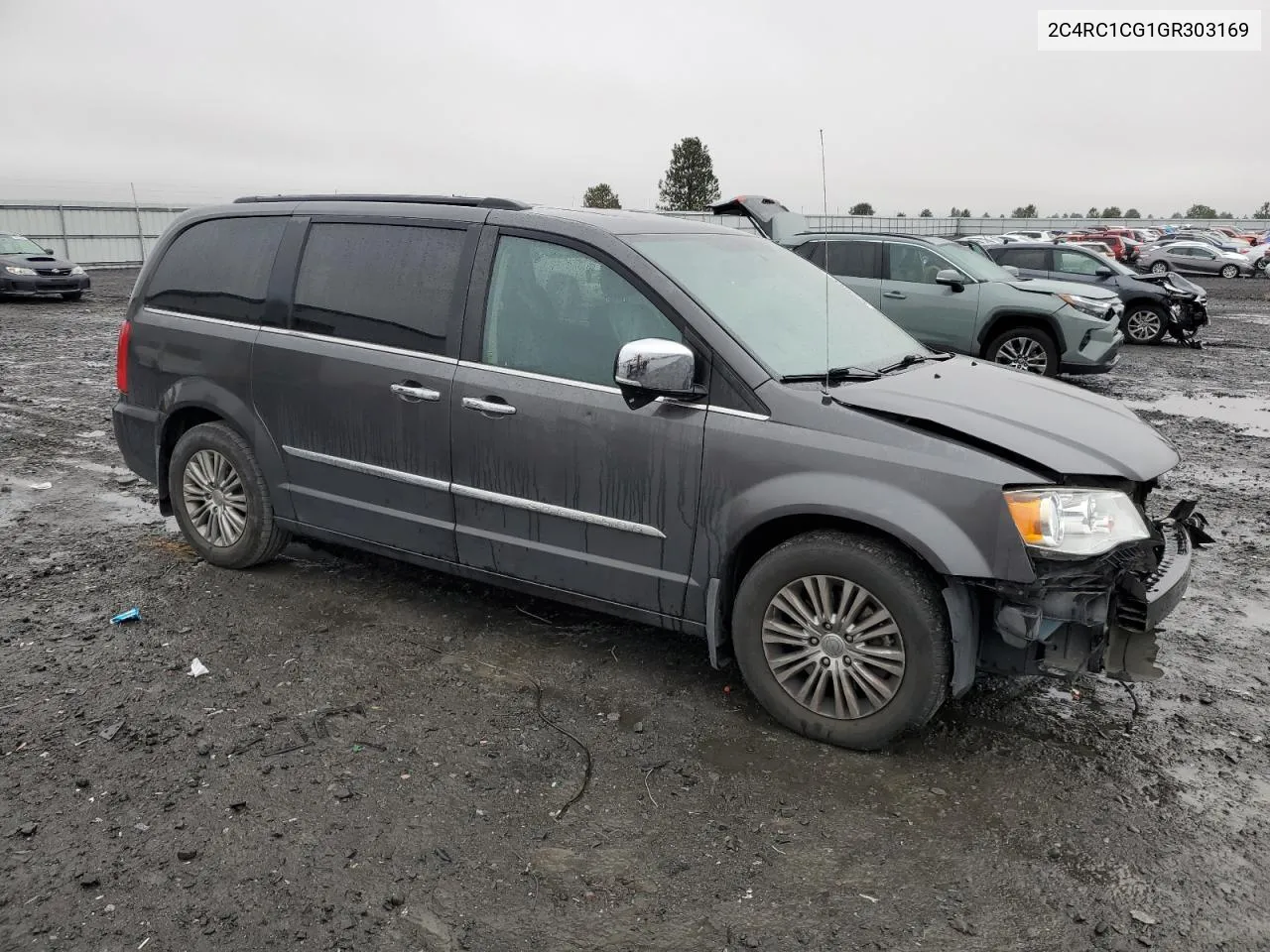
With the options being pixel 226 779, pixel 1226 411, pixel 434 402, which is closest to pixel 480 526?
pixel 434 402

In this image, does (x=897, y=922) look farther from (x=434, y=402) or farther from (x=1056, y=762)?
(x=434, y=402)

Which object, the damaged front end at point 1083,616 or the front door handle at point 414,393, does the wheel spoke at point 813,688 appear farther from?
the front door handle at point 414,393

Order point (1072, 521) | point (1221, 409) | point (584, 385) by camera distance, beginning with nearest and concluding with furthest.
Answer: point (1072, 521)
point (584, 385)
point (1221, 409)

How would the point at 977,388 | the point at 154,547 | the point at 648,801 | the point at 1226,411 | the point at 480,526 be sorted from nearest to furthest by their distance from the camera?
the point at 648,801, the point at 977,388, the point at 480,526, the point at 154,547, the point at 1226,411

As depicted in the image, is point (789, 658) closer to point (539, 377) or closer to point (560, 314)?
point (539, 377)

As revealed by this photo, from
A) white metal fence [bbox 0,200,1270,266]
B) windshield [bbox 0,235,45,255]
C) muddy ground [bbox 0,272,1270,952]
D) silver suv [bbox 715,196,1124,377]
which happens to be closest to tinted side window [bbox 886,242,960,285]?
silver suv [bbox 715,196,1124,377]

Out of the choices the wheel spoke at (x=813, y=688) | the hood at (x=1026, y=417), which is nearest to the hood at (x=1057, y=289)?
the hood at (x=1026, y=417)

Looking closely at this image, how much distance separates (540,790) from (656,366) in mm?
1490

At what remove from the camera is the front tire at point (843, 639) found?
11.3 ft

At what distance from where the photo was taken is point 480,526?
170 inches

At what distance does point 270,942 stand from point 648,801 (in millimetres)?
1200

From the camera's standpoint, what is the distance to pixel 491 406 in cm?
416

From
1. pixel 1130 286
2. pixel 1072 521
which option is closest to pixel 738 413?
pixel 1072 521

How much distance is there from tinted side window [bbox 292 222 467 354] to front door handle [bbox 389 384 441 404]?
0.17 m
